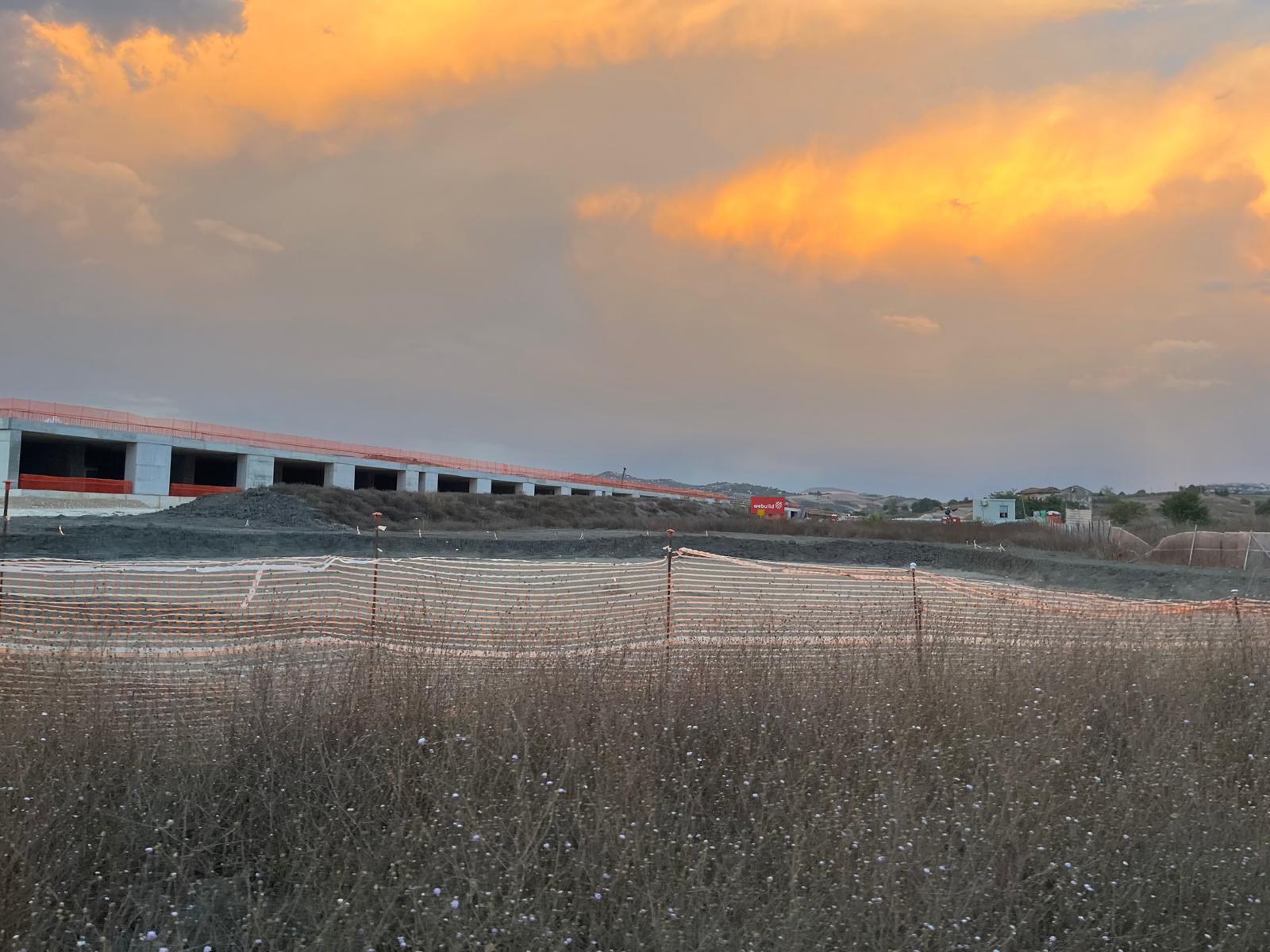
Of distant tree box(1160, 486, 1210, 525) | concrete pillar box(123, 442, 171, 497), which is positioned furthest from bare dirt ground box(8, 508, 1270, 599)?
distant tree box(1160, 486, 1210, 525)

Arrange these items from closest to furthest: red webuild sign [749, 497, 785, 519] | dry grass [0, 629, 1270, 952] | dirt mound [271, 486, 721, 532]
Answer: dry grass [0, 629, 1270, 952], dirt mound [271, 486, 721, 532], red webuild sign [749, 497, 785, 519]

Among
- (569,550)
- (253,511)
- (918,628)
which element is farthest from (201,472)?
(918,628)

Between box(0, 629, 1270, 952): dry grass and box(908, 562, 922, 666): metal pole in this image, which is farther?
box(908, 562, 922, 666): metal pole

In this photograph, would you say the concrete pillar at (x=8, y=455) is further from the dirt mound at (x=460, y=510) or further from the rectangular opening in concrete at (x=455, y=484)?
the rectangular opening in concrete at (x=455, y=484)

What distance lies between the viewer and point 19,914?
383cm

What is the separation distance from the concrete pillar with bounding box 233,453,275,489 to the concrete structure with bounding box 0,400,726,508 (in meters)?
0.05

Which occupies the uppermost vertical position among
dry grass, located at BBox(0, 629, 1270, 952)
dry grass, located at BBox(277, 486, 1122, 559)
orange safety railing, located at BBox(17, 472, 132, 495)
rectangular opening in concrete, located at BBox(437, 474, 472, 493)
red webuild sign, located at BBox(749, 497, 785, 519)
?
rectangular opening in concrete, located at BBox(437, 474, 472, 493)

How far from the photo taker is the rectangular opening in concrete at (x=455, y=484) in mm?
78188

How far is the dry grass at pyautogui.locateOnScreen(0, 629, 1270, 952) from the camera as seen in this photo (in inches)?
155

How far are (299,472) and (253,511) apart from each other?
27.4 metres

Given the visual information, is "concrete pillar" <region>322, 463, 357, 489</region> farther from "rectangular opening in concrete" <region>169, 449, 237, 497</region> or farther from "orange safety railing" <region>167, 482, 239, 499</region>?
"orange safety railing" <region>167, 482, 239, 499</region>

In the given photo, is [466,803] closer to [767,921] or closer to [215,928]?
[215,928]

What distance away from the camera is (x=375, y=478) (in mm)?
71188

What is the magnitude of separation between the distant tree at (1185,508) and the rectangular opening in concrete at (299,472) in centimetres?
5488
